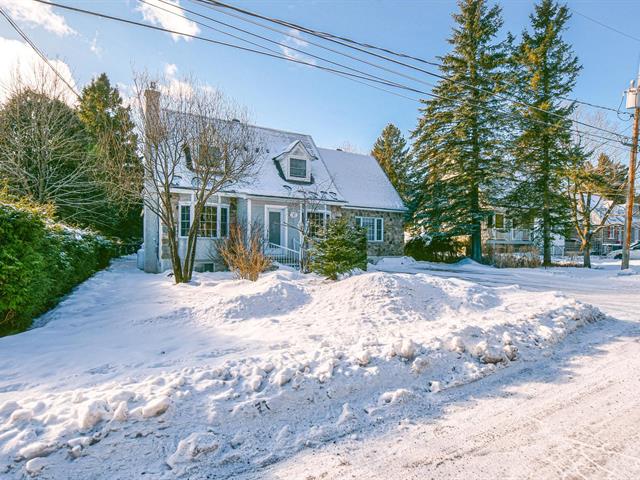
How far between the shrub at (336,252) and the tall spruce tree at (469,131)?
12343 mm

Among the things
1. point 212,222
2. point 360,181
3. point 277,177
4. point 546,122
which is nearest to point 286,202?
point 277,177

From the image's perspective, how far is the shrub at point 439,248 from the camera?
21531 millimetres

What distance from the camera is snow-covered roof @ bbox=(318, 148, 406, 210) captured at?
19.9 metres

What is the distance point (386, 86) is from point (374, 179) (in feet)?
41.7

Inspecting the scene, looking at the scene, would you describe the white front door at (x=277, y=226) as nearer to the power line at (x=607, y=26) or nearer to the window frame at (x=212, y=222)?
the window frame at (x=212, y=222)

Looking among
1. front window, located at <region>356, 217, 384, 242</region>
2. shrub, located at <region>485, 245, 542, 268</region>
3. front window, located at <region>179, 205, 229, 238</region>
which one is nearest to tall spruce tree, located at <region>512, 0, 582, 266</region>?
shrub, located at <region>485, 245, 542, 268</region>

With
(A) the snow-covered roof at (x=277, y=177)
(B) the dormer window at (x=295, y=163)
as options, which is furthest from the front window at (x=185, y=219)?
(B) the dormer window at (x=295, y=163)

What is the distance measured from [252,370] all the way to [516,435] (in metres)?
2.35

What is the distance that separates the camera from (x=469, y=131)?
19.8 metres

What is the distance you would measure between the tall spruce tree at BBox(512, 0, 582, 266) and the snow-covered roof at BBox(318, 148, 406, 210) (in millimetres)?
7369

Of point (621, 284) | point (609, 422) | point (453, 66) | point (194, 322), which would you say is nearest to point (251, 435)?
point (609, 422)

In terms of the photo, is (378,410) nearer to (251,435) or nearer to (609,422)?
(251,435)

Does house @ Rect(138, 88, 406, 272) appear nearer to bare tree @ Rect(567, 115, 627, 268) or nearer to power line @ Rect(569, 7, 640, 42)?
power line @ Rect(569, 7, 640, 42)

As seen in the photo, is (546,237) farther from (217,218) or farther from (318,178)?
(217,218)
